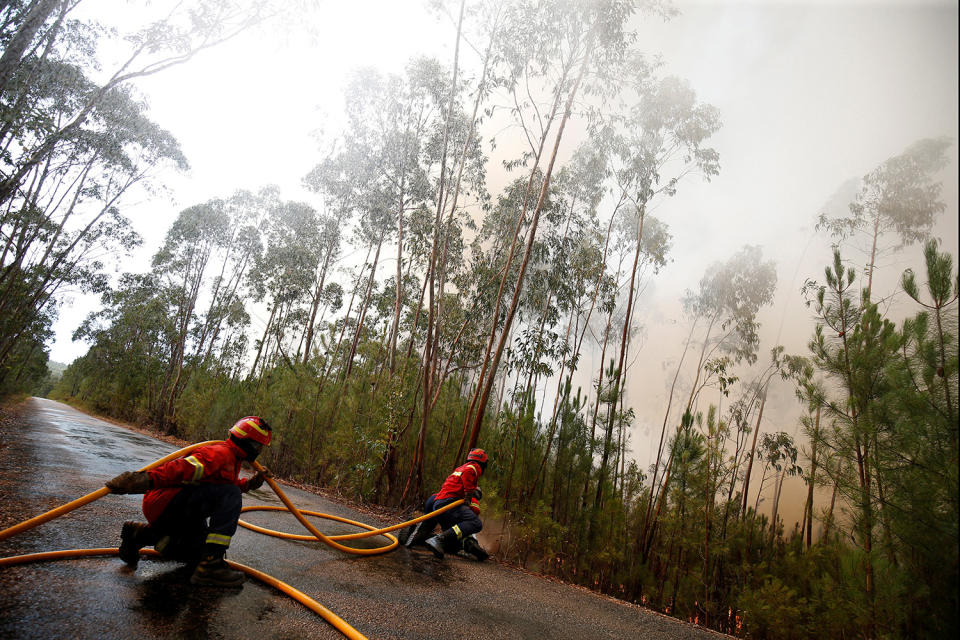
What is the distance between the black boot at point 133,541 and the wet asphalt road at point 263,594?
8cm

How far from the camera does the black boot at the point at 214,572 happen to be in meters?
2.28

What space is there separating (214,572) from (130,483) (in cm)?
75

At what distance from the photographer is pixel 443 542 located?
15.5 feet

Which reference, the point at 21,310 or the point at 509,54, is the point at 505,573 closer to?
the point at 509,54

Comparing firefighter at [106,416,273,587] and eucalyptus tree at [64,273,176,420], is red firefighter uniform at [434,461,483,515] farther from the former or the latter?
eucalyptus tree at [64,273,176,420]

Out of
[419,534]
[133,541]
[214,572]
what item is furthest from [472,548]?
[133,541]

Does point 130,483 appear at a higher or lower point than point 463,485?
higher

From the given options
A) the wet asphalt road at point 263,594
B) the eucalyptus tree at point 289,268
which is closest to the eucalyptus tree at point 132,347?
the eucalyptus tree at point 289,268

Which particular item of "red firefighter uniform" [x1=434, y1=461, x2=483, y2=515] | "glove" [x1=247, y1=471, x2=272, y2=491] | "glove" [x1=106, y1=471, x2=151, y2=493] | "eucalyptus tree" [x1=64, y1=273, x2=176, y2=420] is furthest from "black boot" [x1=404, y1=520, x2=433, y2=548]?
"eucalyptus tree" [x1=64, y1=273, x2=176, y2=420]

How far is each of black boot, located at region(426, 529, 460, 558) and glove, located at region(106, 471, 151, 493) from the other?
3.15 m

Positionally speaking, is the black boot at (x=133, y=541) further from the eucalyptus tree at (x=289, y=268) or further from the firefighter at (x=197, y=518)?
the eucalyptus tree at (x=289, y=268)

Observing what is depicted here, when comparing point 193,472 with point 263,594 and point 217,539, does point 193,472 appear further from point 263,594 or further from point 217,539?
point 263,594

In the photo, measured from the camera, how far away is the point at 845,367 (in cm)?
477

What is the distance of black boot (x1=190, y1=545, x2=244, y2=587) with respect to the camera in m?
2.28
